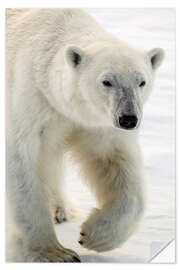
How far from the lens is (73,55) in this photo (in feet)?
12.3

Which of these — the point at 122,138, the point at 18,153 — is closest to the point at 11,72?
the point at 18,153

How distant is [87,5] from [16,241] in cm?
166

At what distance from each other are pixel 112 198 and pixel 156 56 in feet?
3.23

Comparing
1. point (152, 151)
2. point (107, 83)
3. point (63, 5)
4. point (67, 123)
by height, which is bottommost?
point (152, 151)

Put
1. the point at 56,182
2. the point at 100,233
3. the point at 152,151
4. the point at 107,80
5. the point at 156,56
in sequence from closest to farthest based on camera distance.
Answer: 1. the point at 107,80
2. the point at 156,56
3. the point at 100,233
4. the point at 56,182
5. the point at 152,151

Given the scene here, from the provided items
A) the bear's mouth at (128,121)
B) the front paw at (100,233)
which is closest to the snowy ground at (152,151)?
the front paw at (100,233)

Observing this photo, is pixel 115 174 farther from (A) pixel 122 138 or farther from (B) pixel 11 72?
(B) pixel 11 72

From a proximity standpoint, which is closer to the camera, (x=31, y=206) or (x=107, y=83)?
(x=107, y=83)

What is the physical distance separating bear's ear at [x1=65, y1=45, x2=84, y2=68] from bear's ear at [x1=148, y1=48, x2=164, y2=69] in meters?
0.44

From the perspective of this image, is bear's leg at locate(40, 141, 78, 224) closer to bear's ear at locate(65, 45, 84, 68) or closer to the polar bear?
the polar bear

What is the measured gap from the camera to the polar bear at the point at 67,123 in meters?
3.76

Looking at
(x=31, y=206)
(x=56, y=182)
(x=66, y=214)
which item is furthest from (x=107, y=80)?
(x=66, y=214)

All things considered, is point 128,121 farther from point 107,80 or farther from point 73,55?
point 73,55

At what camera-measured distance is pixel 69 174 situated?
179 inches
